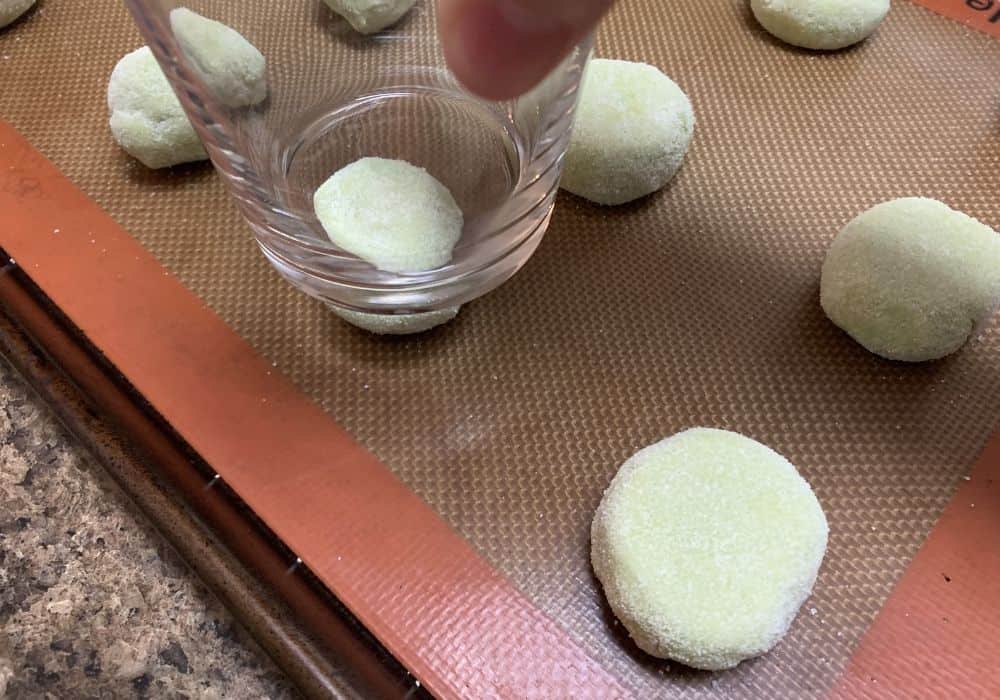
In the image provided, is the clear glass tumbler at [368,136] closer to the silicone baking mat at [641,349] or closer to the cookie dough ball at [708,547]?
the silicone baking mat at [641,349]

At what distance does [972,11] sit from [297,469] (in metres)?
0.77

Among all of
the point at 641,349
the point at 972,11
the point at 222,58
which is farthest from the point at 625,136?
the point at 972,11

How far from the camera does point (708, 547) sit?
48 centimetres

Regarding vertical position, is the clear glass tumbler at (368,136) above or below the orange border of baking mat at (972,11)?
above

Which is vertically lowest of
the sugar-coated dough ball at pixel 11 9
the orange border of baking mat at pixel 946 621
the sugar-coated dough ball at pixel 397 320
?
the orange border of baking mat at pixel 946 621

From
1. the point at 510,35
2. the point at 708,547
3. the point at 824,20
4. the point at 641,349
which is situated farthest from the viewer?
the point at 824,20

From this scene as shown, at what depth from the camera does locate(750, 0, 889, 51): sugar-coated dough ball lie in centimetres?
73

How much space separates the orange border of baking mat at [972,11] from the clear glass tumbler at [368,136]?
0.49 metres

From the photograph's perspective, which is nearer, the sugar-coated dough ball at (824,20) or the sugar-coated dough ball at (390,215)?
the sugar-coated dough ball at (390,215)

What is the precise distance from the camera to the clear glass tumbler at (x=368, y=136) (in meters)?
0.51

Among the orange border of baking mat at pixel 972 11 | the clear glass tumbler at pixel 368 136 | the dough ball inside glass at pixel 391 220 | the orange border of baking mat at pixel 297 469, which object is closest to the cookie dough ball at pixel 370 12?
the clear glass tumbler at pixel 368 136

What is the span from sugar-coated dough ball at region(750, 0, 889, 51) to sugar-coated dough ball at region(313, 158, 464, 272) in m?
0.40

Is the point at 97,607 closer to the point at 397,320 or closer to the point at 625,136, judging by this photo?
the point at 397,320

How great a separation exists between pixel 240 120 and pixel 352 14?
0.17 m
